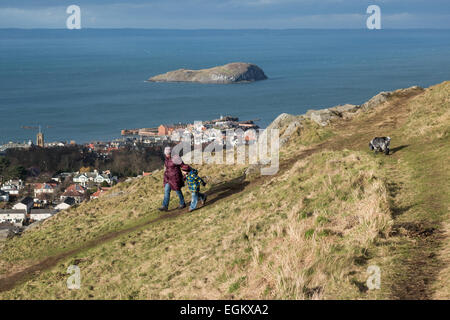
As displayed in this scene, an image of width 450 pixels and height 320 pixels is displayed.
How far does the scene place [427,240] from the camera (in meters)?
7.11

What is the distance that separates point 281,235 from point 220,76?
16392cm

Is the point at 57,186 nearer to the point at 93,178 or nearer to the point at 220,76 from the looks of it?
the point at 93,178

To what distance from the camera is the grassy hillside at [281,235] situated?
636 cm

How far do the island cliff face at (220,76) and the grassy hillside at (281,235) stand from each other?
15398cm

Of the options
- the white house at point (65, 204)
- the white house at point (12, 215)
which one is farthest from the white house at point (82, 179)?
the white house at point (12, 215)

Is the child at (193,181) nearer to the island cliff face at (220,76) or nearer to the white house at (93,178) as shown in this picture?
the white house at (93,178)

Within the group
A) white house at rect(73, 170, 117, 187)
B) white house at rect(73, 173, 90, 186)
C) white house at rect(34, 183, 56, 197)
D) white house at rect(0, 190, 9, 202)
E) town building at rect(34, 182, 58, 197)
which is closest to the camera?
white house at rect(0, 190, 9, 202)

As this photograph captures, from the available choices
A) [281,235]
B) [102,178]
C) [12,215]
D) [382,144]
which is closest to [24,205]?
[12,215]

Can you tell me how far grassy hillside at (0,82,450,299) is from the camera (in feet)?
20.9

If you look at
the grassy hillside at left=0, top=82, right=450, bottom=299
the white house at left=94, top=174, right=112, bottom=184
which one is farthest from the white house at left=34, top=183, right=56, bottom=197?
the grassy hillside at left=0, top=82, right=450, bottom=299

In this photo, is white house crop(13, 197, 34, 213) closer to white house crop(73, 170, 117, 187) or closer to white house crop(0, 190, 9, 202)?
white house crop(0, 190, 9, 202)

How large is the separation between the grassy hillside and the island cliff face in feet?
505
